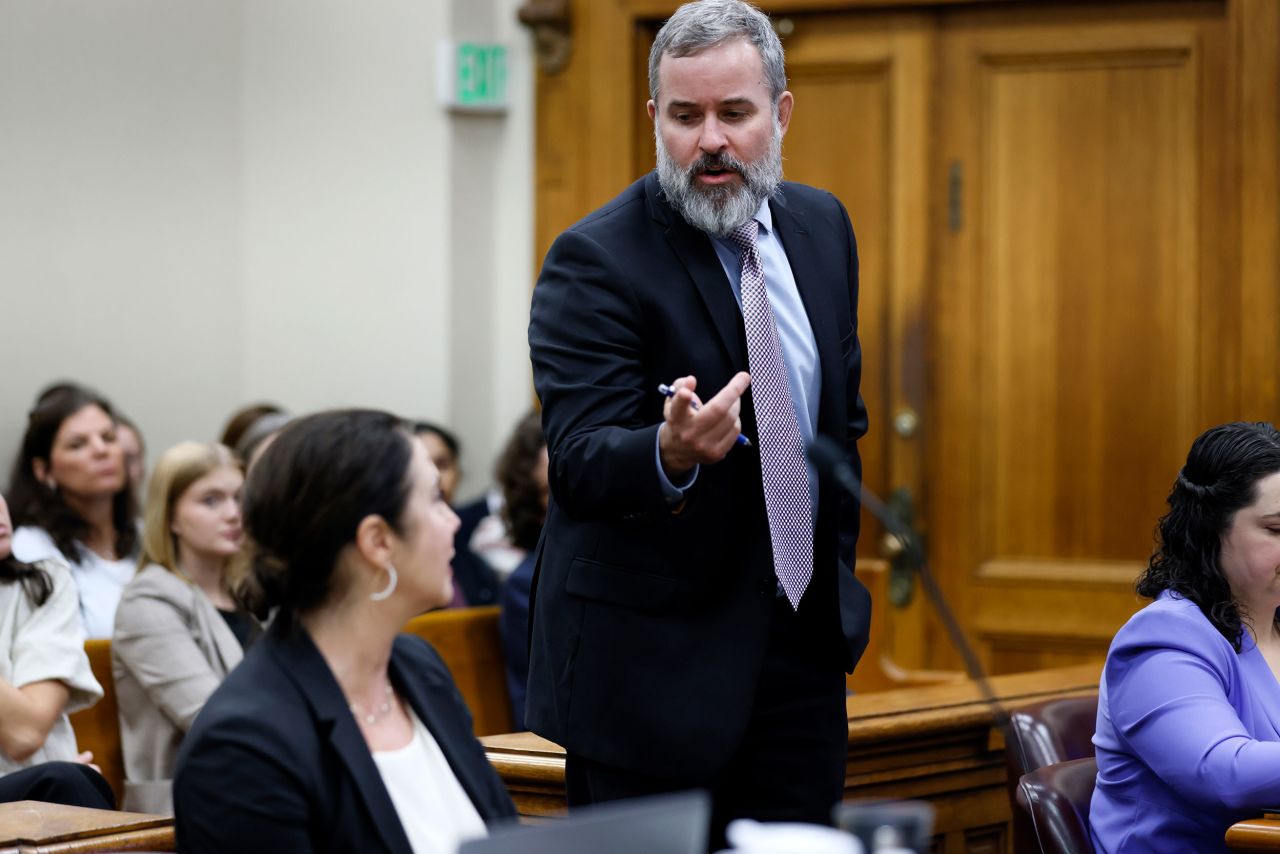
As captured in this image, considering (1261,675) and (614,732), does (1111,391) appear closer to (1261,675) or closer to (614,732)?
(1261,675)

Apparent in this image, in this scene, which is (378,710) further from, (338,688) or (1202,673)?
(1202,673)

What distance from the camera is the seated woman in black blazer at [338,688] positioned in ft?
4.87

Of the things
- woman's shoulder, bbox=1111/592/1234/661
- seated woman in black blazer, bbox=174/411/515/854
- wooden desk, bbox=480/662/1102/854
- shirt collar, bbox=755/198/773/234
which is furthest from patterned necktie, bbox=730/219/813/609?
wooden desk, bbox=480/662/1102/854

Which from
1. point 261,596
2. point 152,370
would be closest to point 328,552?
point 261,596

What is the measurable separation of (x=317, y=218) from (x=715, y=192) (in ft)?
11.9

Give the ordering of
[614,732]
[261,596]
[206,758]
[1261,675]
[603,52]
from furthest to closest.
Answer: [603,52]
[1261,675]
[614,732]
[261,596]
[206,758]

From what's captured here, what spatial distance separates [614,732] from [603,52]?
3.66 meters

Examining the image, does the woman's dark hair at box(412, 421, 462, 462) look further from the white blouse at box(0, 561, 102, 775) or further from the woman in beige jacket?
the white blouse at box(0, 561, 102, 775)

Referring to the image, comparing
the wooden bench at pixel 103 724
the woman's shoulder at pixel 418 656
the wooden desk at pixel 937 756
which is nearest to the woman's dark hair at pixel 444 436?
the wooden bench at pixel 103 724

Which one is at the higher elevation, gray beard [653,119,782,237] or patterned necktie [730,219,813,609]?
gray beard [653,119,782,237]

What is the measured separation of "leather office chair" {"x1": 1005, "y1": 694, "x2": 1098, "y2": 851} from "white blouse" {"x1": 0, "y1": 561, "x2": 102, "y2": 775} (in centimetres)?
168

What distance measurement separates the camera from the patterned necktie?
1888 mm

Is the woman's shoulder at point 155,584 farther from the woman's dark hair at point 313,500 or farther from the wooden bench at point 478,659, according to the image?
the woman's dark hair at point 313,500

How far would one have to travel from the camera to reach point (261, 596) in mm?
1612
